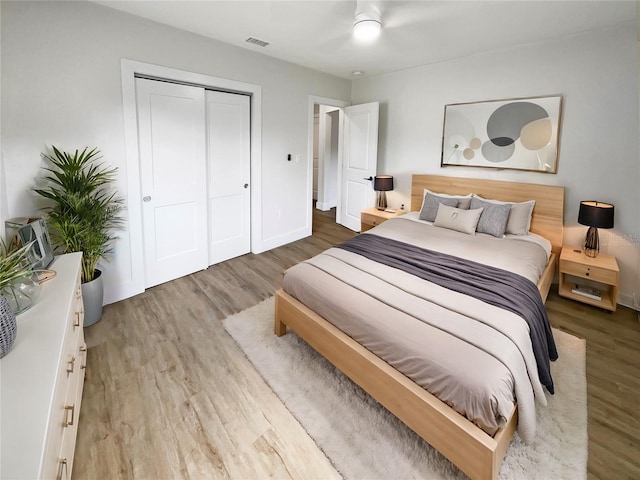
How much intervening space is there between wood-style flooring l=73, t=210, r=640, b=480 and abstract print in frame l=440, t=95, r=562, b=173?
1518 millimetres

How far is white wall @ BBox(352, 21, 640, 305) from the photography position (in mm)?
2814

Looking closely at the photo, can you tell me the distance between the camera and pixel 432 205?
3.78 m

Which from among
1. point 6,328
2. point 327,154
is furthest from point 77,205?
point 327,154

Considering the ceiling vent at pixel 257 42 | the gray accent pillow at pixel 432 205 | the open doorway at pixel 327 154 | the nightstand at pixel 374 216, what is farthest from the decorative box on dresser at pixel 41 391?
the open doorway at pixel 327 154

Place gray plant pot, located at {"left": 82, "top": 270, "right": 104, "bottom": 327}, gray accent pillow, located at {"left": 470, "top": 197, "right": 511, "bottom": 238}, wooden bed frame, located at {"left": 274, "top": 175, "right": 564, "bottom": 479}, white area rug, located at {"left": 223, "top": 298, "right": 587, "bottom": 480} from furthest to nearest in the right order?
gray accent pillow, located at {"left": 470, "top": 197, "right": 511, "bottom": 238}, gray plant pot, located at {"left": 82, "top": 270, "right": 104, "bottom": 327}, white area rug, located at {"left": 223, "top": 298, "right": 587, "bottom": 480}, wooden bed frame, located at {"left": 274, "top": 175, "right": 564, "bottom": 479}

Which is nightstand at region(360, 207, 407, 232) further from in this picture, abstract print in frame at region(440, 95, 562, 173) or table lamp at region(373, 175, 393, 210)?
abstract print in frame at region(440, 95, 562, 173)

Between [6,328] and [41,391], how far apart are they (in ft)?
1.15

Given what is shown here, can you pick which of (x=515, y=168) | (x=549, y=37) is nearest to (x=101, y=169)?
(x=515, y=168)

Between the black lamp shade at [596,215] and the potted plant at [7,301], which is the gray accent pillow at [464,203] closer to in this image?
the black lamp shade at [596,215]

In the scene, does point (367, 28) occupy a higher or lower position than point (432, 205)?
higher

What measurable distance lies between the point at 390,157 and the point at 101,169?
11.8 ft

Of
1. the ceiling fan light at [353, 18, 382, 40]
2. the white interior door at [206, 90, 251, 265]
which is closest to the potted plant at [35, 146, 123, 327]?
the white interior door at [206, 90, 251, 265]

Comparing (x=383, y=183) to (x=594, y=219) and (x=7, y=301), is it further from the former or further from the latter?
(x=7, y=301)

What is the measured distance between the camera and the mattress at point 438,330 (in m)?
1.40
